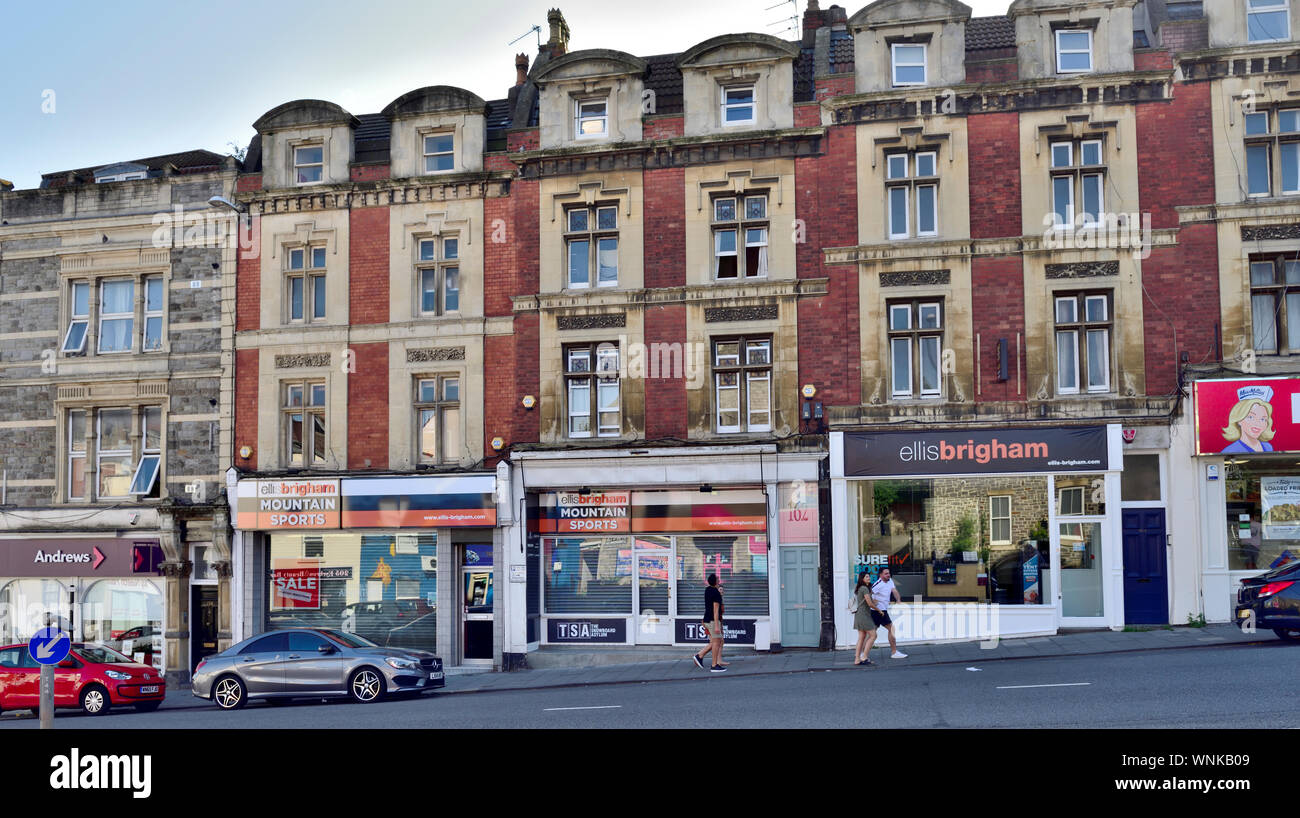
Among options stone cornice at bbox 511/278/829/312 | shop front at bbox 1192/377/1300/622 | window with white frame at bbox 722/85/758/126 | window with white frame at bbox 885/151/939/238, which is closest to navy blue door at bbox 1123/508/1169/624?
shop front at bbox 1192/377/1300/622

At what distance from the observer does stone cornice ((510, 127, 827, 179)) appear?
2331 centimetres

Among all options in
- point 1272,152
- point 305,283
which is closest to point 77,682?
point 305,283

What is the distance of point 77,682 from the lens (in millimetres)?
20234

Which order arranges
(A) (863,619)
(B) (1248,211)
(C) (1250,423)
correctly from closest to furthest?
(A) (863,619) → (C) (1250,423) → (B) (1248,211)

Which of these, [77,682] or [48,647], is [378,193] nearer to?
[77,682]

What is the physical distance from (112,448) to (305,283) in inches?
244

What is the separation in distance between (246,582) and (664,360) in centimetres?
1062

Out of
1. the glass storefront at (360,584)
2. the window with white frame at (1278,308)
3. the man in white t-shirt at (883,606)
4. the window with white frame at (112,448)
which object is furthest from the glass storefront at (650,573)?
the window with white frame at (1278,308)

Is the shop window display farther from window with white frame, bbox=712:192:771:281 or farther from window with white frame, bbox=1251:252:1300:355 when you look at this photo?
→ window with white frame, bbox=712:192:771:281

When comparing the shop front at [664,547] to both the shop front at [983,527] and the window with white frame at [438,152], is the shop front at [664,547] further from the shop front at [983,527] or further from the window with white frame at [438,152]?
the window with white frame at [438,152]

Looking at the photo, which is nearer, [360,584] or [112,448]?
[360,584]

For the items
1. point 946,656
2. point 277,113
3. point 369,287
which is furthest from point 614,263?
point 946,656

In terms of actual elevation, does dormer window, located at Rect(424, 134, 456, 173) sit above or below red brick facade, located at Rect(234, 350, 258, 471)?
above

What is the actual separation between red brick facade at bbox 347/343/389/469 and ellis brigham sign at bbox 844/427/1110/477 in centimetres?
1027
